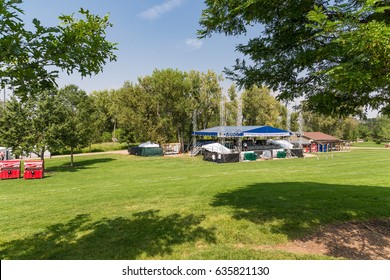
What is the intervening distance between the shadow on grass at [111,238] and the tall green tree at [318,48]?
426 cm

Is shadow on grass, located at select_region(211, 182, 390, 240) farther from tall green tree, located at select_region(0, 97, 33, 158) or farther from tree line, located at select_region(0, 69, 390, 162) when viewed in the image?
tall green tree, located at select_region(0, 97, 33, 158)

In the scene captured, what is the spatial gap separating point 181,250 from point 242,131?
3158 cm

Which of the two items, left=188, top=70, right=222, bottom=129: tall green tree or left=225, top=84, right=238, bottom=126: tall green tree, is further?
left=225, top=84, right=238, bottom=126: tall green tree

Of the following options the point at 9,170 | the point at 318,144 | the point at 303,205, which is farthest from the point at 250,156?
the point at 318,144

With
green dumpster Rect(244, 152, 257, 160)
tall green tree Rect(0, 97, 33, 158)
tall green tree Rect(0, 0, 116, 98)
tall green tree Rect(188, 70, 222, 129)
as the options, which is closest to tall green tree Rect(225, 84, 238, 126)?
tall green tree Rect(188, 70, 222, 129)

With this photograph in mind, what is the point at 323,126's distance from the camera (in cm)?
7669

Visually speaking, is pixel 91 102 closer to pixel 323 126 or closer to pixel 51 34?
pixel 323 126

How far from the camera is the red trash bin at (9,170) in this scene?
20938 millimetres

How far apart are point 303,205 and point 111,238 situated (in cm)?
633

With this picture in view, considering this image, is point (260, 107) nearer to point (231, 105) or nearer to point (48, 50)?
point (231, 105)

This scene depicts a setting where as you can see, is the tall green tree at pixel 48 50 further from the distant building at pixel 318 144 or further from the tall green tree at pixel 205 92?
the distant building at pixel 318 144

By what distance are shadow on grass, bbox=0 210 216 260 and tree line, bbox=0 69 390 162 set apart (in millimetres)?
3284

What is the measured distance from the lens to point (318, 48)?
5.62m

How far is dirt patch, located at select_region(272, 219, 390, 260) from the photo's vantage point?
5.63m
